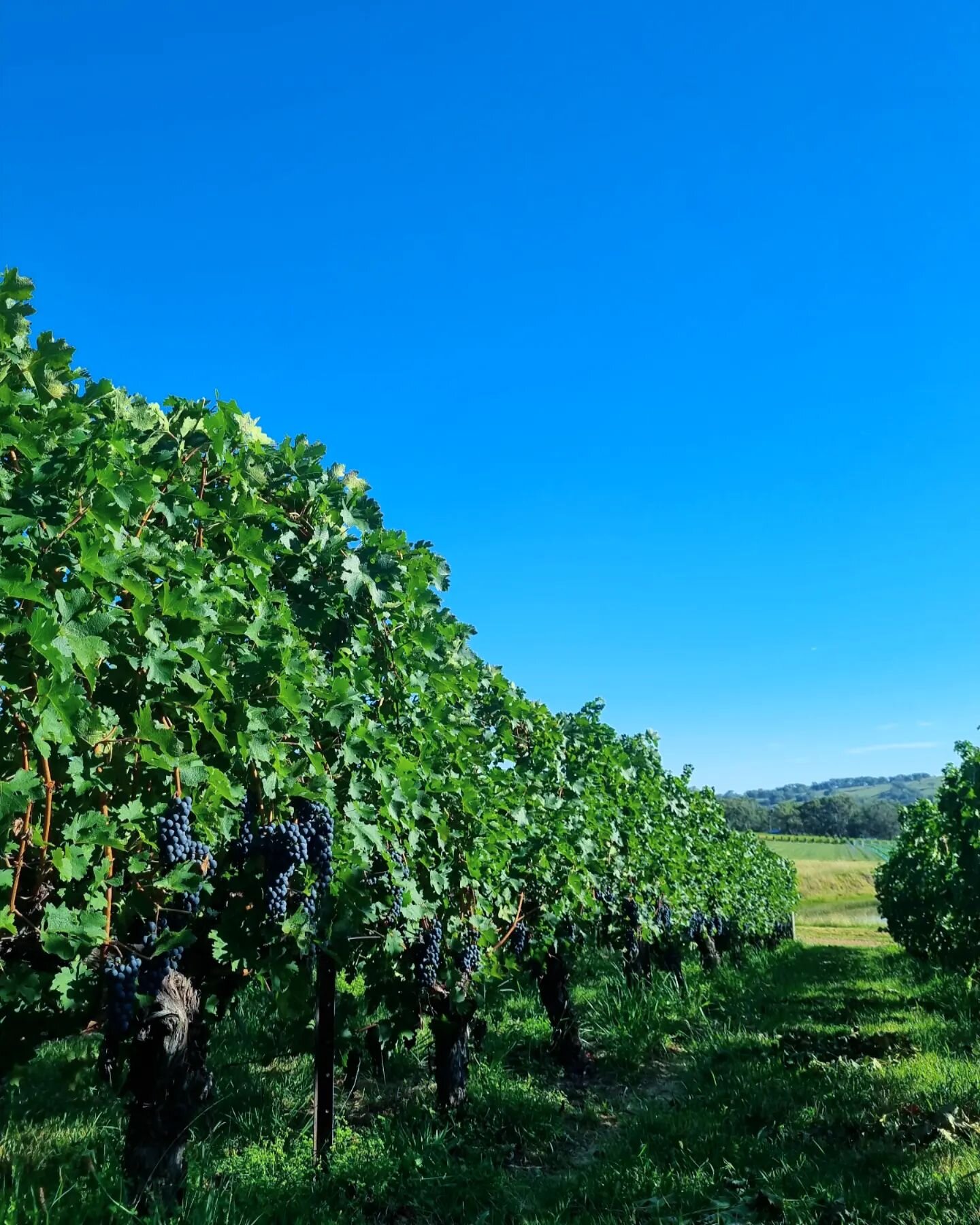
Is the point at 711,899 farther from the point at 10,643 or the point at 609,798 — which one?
the point at 10,643

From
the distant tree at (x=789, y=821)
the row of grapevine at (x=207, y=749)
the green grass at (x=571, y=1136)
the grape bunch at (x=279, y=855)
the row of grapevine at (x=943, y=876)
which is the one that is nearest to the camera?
the row of grapevine at (x=207, y=749)

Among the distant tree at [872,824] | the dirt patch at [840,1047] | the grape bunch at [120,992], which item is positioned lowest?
the distant tree at [872,824]

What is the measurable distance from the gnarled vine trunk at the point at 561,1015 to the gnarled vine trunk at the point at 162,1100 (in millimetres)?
5601

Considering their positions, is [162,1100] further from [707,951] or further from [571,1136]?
[707,951]

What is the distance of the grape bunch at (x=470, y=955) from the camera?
649 cm

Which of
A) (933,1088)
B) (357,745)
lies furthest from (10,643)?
(933,1088)

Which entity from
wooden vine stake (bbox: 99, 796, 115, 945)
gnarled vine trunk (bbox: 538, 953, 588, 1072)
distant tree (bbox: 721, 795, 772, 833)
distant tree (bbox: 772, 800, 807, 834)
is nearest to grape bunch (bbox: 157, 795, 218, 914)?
wooden vine stake (bbox: 99, 796, 115, 945)

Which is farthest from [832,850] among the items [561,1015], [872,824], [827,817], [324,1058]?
[324,1058]

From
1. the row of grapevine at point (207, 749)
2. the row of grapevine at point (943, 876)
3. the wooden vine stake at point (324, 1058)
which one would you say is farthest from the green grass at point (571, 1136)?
the row of grapevine at point (943, 876)

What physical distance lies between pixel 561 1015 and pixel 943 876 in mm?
9841

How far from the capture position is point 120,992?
132 inches

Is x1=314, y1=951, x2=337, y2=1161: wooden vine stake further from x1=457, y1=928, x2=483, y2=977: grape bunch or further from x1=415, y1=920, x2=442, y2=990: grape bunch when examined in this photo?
x1=457, y1=928, x2=483, y2=977: grape bunch

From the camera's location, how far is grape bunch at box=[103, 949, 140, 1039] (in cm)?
335

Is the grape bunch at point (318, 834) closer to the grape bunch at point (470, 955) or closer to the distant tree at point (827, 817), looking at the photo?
the grape bunch at point (470, 955)
